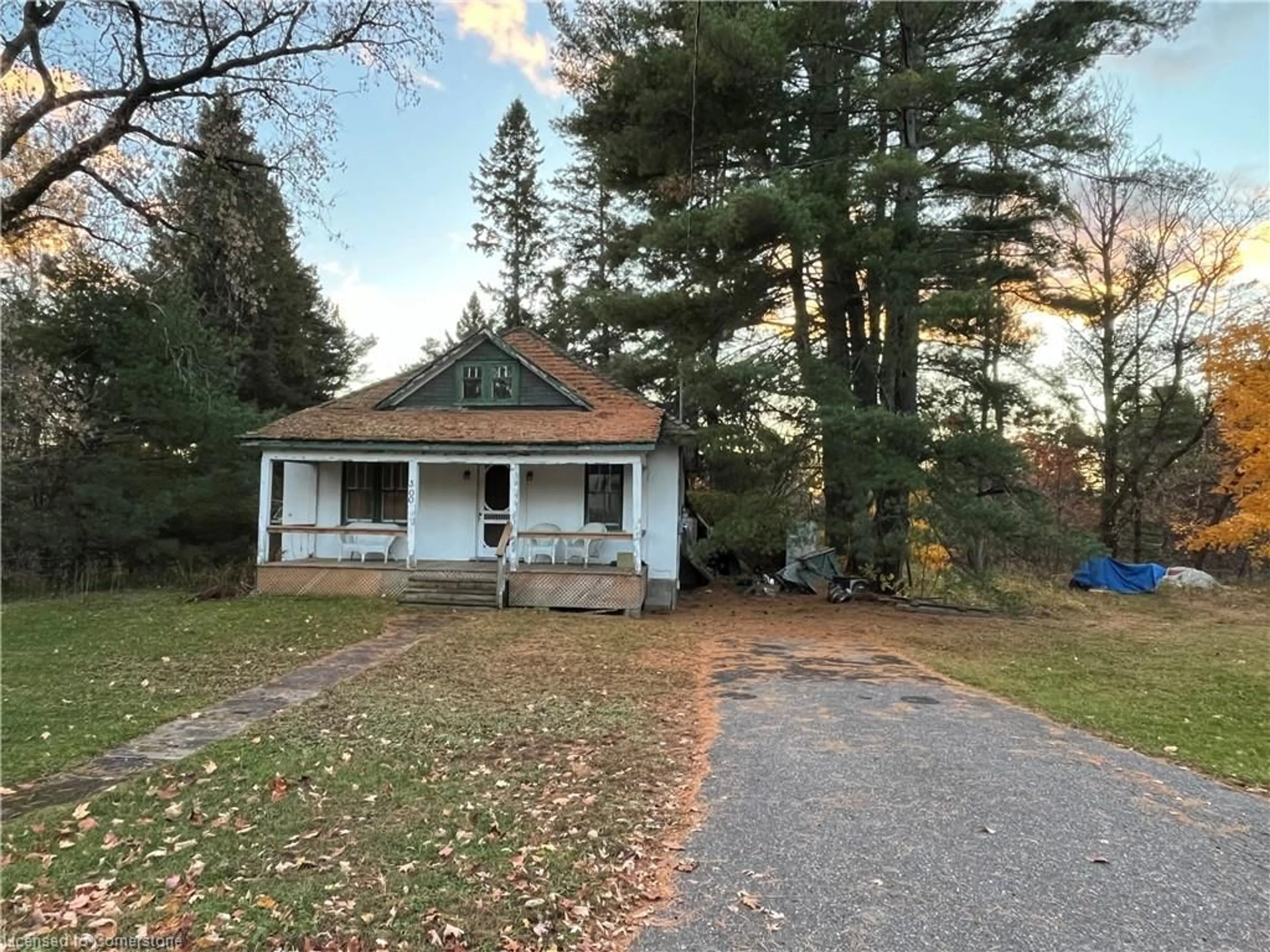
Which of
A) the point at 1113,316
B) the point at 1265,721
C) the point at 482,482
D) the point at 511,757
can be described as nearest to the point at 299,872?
the point at 511,757

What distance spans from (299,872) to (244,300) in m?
10.4

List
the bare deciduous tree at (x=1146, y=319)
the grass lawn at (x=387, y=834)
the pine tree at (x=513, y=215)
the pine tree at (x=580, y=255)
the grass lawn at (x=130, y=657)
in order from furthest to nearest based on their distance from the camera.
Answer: the pine tree at (x=513, y=215) < the pine tree at (x=580, y=255) < the bare deciduous tree at (x=1146, y=319) < the grass lawn at (x=130, y=657) < the grass lawn at (x=387, y=834)

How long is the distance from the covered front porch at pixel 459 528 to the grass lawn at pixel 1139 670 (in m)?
5.45

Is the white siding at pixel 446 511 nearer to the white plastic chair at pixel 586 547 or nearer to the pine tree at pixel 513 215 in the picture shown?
the white plastic chair at pixel 586 547

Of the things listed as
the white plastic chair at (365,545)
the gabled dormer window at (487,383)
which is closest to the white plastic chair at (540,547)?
the white plastic chair at (365,545)

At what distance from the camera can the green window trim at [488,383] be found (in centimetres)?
1563

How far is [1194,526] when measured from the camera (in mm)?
21766

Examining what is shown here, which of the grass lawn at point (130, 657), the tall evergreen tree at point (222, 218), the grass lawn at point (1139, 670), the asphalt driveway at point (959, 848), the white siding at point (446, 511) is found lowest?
the grass lawn at point (1139, 670)

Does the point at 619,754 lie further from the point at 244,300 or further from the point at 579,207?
the point at 579,207

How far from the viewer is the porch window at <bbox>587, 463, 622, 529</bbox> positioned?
15070mm

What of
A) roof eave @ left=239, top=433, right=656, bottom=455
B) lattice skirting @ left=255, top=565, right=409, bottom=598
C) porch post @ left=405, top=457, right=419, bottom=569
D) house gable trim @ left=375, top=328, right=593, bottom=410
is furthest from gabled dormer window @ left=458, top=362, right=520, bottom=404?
lattice skirting @ left=255, top=565, right=409, bottom=598

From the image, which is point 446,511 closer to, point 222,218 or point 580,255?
point 222,218

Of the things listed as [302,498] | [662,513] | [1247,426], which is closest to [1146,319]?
[1247,426]

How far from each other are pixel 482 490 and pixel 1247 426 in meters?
19.1
